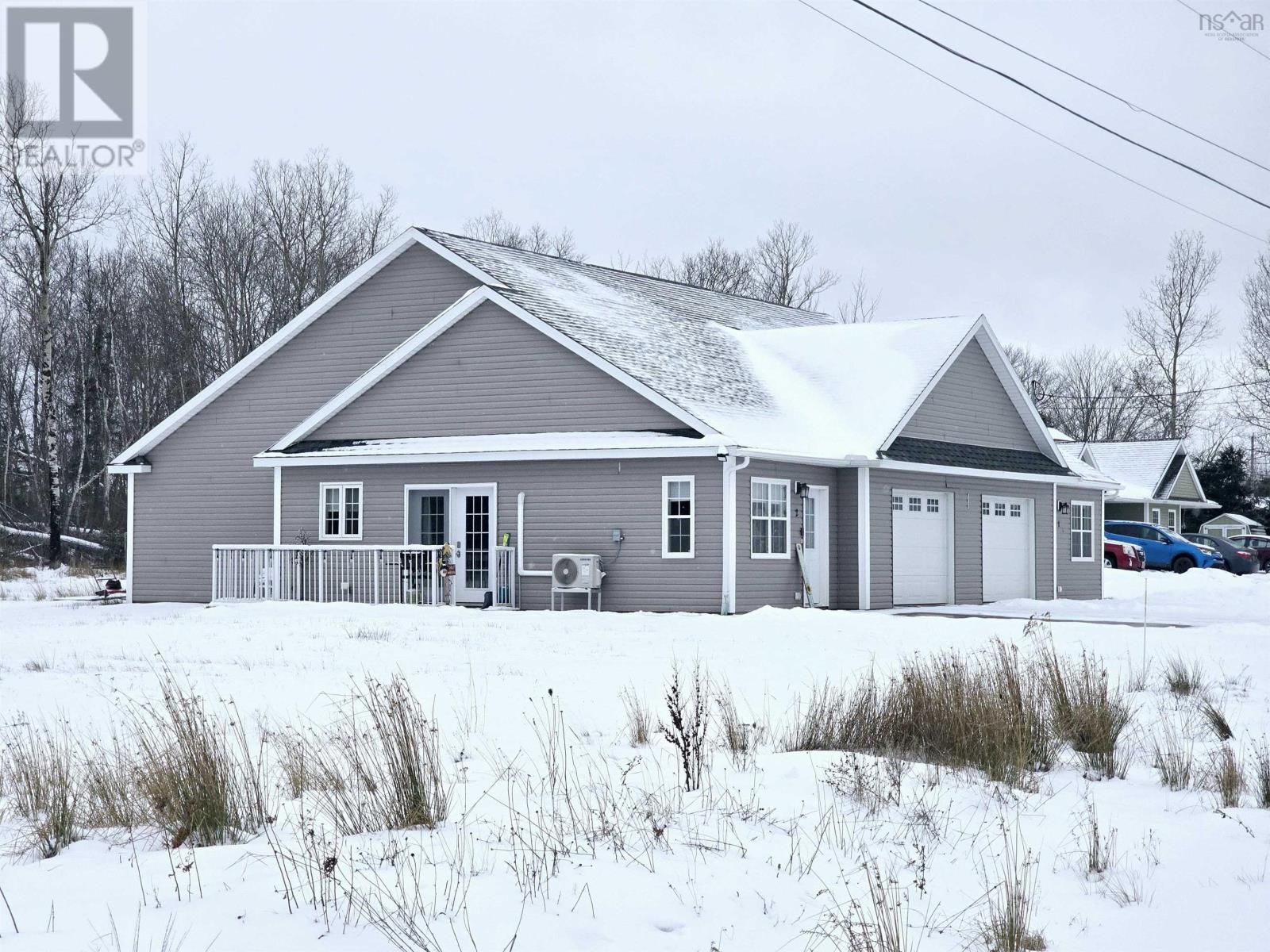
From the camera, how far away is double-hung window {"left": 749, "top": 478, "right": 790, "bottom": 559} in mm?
23859

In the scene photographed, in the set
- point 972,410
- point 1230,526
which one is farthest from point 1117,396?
point 972,410

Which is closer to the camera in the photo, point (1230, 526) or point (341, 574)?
point (341, 574)

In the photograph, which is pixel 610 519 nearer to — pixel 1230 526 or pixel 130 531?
pixel 130 531

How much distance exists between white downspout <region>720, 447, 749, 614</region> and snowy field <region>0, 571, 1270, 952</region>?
Answer: 8887mm

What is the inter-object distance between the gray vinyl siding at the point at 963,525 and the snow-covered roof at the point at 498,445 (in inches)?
175

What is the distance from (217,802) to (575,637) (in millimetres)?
10533

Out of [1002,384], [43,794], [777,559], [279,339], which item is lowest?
[43,794]

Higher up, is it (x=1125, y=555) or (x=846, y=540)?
(x=846, y=540)

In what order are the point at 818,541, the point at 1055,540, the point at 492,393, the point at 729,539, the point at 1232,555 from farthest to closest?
the point at 1232,555 → the point at 1055,540 → the point at 492,393 → the point at 818,541 → the point at 729,539

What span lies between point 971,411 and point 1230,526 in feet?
139

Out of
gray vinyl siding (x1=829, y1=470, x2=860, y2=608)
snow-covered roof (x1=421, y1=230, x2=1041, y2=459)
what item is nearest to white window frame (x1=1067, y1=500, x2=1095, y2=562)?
snow-covered roof (x1=421, y1=230, x2=1041, y2=459)

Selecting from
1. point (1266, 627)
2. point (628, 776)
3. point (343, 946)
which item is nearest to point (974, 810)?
point (628, 776)

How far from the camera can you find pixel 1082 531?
3322 centimetres

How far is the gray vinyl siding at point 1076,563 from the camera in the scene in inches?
1262
